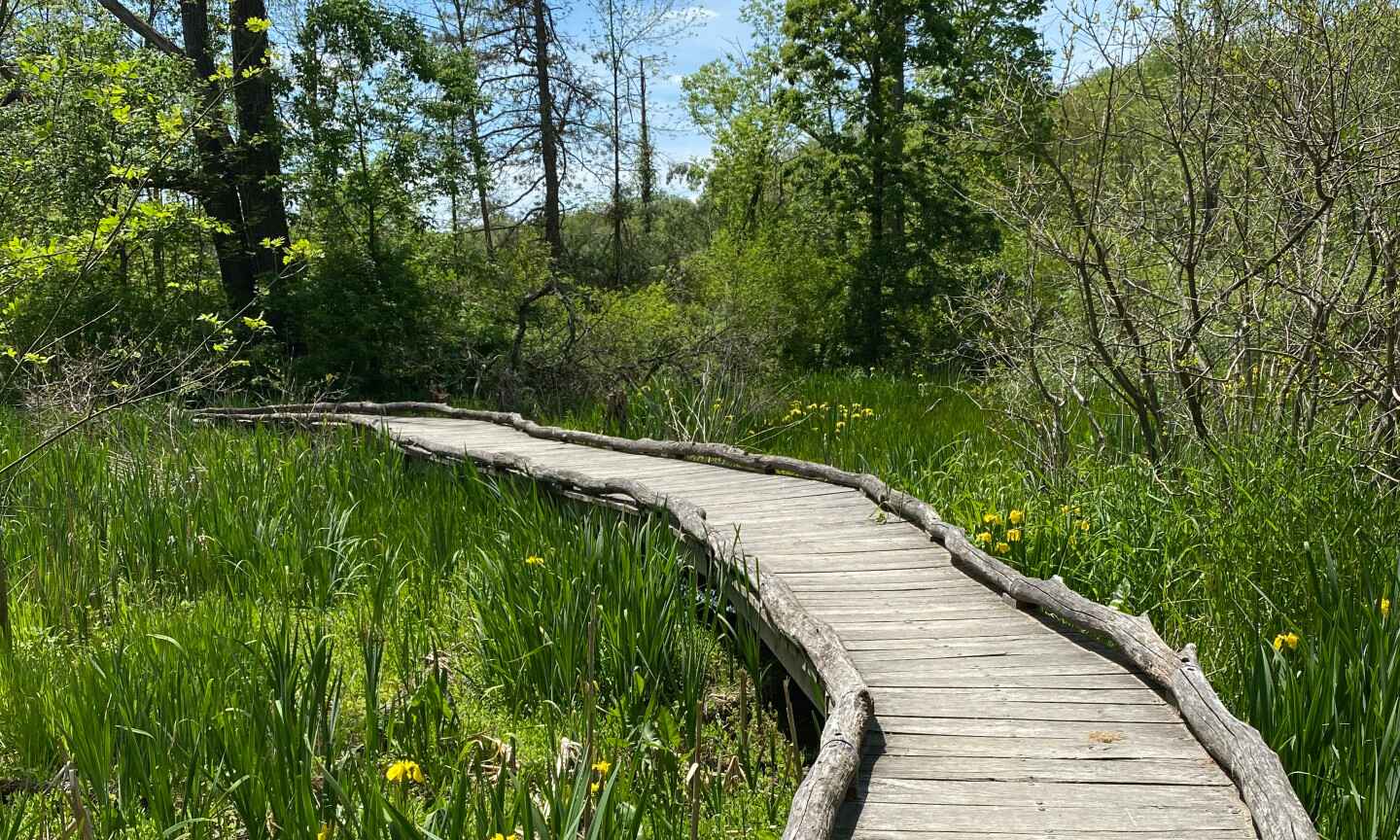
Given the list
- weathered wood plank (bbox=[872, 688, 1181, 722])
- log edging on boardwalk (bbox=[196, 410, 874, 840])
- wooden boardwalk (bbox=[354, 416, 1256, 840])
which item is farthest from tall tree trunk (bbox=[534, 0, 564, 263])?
weathered wood plank (bbox=[872, 688, 1181, 722])

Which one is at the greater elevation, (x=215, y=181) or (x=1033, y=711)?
(x=215, y=181)

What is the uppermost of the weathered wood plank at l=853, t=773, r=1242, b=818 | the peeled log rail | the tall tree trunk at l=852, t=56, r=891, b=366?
the tall tree trunk at l=852, t=56, r=891, b=366

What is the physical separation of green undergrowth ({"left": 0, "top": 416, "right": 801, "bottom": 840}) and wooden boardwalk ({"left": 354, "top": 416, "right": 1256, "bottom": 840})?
483mm

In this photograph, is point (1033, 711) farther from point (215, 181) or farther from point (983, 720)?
point (215, 181)

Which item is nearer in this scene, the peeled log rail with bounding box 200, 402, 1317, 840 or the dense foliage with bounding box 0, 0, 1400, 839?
the peeled log rail with bounding box 200, 402, 1317, 840

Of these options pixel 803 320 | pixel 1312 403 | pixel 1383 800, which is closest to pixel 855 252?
pixel 803 320

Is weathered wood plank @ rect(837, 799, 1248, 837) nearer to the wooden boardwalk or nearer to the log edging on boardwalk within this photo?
the wooden boardwalk

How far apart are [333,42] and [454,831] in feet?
48.6

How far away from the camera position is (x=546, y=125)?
2080cm

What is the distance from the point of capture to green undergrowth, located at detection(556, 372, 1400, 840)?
9.41ft

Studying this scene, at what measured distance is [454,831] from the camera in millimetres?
2277

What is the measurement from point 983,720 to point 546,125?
1932cm

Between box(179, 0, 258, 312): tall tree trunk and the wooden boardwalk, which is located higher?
box(179, 0, 258, 312): tall tree trunk

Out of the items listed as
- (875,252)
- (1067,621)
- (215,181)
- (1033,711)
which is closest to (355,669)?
(1033,711)
